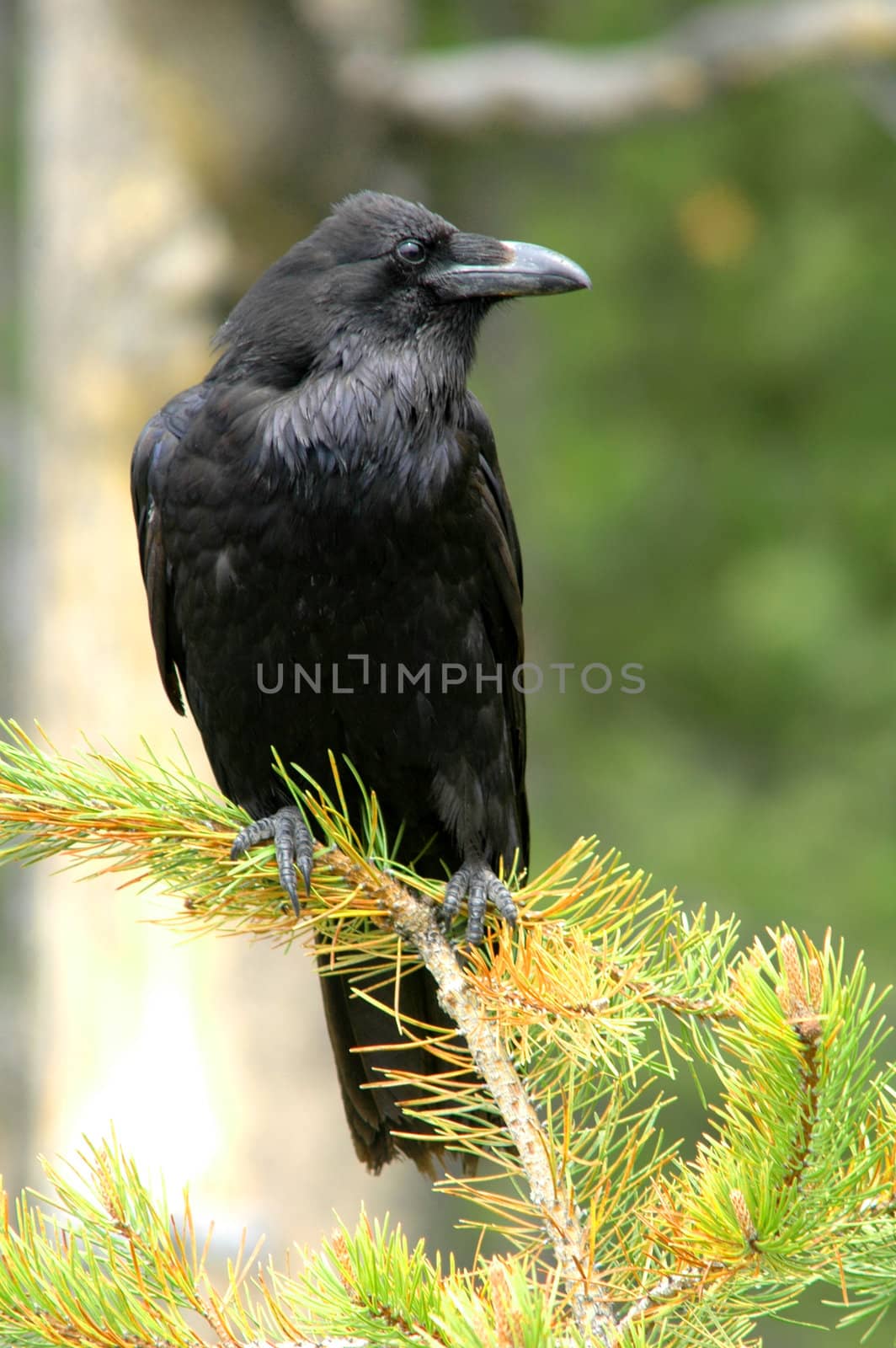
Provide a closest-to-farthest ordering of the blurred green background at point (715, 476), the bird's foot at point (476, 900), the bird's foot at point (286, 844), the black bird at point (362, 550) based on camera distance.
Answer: the bird's foot at point (286, 844)
the bird's foot at point (476, 900)
the black bird at point (362, 550)
the blurred green background at point (715, 476)

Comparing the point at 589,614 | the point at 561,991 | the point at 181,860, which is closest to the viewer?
the point at 561,991

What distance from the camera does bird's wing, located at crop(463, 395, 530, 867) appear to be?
114 inches

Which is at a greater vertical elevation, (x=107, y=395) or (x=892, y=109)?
(x=892, y=109)

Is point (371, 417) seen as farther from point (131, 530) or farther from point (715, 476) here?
point (715, 476)

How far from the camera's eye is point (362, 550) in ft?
8.47

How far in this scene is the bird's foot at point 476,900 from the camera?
2.36 metres

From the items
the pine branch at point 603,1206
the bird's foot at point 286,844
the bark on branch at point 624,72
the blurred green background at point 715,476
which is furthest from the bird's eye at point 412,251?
the blurred green background at point 715,476

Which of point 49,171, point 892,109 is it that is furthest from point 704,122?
point 49,171

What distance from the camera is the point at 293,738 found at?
8.91 ft

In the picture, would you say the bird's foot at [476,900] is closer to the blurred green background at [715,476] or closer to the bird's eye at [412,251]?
the bird's eye at [412,251]

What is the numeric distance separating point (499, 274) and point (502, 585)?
671 millimetres

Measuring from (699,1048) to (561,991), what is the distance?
0.20 m

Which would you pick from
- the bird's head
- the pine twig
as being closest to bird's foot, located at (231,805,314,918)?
the pine twig

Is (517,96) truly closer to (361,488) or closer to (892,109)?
(892,109)
